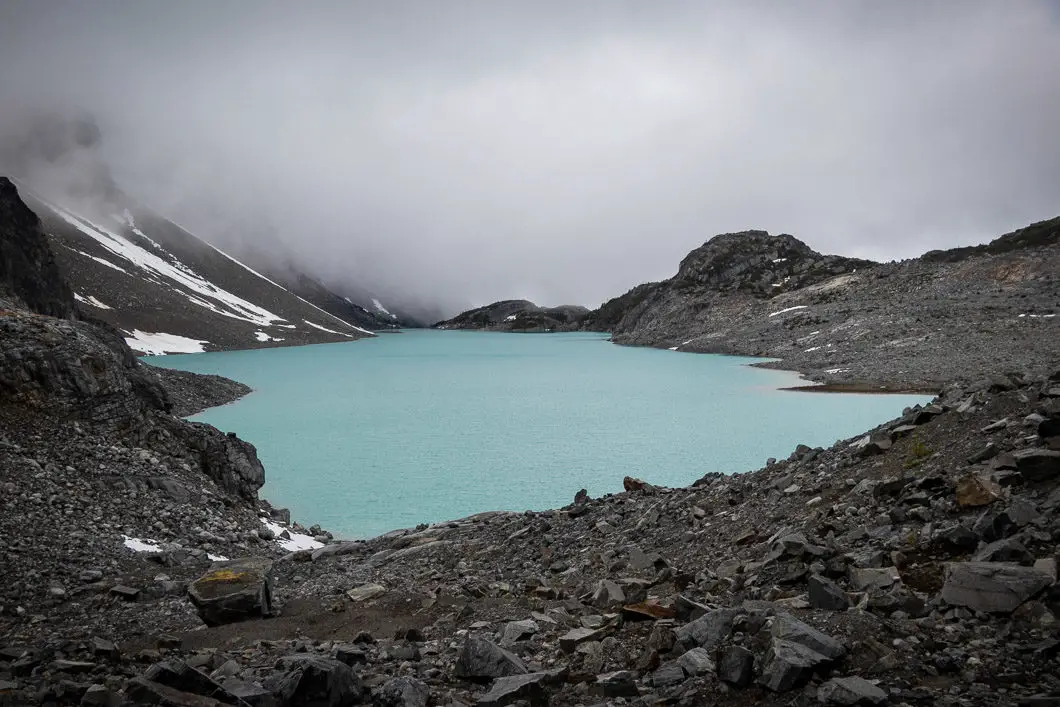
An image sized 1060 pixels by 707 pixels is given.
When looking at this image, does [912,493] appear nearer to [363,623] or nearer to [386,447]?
[363,623]

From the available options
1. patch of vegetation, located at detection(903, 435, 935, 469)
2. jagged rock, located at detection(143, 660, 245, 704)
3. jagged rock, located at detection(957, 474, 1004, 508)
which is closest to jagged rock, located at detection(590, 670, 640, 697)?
jagged rock, located at detection(143, 660, 245, 704)

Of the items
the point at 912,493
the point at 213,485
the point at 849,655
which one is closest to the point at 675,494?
the point at 912,493

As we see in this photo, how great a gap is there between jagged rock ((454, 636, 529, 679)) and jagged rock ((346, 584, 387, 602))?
4836 mm

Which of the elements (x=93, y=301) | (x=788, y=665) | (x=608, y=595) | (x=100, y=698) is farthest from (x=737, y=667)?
(x=93, y=301)

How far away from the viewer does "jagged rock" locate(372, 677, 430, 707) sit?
6.59 meters

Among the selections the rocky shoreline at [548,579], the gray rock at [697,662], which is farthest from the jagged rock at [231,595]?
the gray rock at [697,662]

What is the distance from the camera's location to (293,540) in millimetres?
18453

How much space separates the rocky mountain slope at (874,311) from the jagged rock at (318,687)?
167 ft

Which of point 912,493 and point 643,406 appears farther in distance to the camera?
point 643,406

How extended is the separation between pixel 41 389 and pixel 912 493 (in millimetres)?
20123

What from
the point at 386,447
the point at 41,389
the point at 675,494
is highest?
the point at 41,389

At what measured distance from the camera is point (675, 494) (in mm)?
15734

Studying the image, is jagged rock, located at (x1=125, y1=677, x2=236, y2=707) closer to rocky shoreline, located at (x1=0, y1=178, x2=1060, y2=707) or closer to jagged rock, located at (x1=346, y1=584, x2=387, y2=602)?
rocky shoreline, located at (x1=0, y1=178, x2=1060, y2=707)

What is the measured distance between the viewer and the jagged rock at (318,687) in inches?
255
